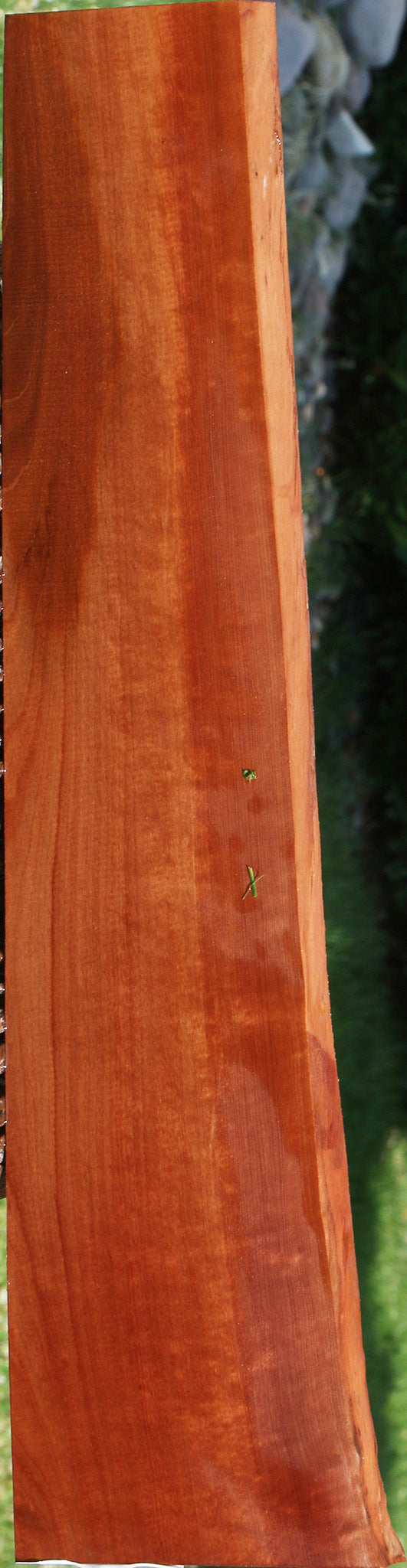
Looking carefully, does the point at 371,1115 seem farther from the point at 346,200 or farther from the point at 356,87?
the point at 356,87

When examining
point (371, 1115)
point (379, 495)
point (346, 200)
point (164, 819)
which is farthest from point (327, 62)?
point (371, 1115)

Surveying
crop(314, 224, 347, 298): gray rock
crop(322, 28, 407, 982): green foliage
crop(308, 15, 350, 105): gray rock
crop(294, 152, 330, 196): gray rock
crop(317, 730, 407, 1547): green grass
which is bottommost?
crop(317, 730, 407, 1547): green grass

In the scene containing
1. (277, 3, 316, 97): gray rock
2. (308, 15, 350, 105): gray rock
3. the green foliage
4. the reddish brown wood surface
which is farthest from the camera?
the green foliage

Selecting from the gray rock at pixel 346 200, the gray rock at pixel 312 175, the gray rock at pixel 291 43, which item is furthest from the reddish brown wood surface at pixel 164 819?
the gray rock at pixel 346 200

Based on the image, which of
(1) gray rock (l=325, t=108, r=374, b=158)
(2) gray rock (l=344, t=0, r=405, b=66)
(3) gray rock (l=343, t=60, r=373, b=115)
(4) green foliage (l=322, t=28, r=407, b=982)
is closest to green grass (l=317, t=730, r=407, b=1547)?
(4) green foliage (l=322, t=28, r=407, b=982)

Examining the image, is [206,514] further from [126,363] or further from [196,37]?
[196,37]

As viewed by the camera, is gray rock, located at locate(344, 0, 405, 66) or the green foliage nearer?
gray rock, located at locate(344, 0, 405, 66)

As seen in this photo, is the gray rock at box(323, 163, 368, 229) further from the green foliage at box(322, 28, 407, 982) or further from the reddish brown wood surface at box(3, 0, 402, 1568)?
the reddish brown wood surface at box(3, 0, 402, 1568)
